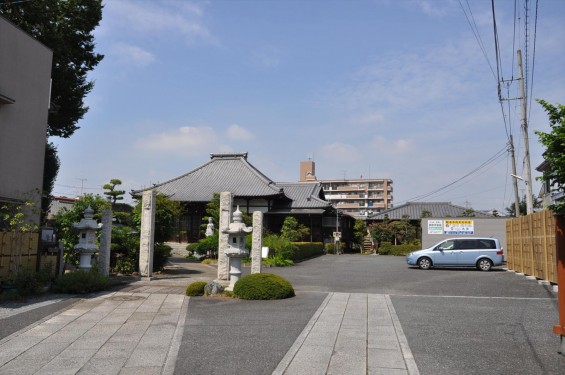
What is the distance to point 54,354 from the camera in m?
6.18

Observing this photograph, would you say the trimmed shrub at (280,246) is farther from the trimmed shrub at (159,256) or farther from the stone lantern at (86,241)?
the stone lantern at (86,241)

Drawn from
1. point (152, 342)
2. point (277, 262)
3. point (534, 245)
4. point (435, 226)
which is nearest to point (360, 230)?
point (435, 226)

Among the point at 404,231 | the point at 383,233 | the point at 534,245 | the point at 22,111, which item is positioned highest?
the point at 22,111

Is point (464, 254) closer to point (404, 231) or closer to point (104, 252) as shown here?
point (104, 252)

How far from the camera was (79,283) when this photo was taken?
11.2 m

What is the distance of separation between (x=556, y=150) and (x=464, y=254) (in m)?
16.4

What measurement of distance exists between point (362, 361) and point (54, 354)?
427cm

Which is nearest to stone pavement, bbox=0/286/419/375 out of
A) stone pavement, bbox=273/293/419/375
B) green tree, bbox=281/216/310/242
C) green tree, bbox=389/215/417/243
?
stone pavement, bbox=273/293/419/375

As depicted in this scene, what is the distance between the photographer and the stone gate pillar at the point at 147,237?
1463 cm

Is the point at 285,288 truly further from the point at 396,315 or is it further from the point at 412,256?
the point at 412,256

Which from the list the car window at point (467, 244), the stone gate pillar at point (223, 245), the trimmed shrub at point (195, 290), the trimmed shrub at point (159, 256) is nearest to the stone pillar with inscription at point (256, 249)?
the stone gate pillar at point (223, 245)

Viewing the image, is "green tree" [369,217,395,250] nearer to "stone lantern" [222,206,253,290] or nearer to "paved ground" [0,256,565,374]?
"paved ground" [0,256,565,374]

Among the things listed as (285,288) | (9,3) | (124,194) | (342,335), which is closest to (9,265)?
(285,288)

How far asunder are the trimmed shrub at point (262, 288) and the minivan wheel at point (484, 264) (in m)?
13.4
